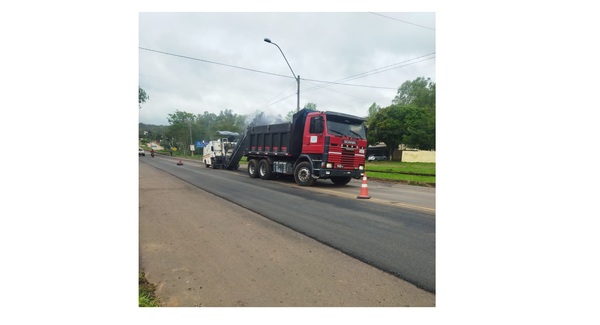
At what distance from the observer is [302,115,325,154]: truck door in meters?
10.1

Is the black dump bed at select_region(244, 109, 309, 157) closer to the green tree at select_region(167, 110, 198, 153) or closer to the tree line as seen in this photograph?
the tree line

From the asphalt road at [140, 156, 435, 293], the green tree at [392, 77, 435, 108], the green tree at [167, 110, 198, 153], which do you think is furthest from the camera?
the green tree at [167, 110, 198, 153]

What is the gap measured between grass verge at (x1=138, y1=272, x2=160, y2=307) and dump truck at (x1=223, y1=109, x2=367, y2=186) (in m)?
7.56

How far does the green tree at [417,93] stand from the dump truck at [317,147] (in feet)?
133

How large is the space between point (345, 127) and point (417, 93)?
150ft

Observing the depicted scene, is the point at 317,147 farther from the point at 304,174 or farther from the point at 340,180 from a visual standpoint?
the point at 340,180

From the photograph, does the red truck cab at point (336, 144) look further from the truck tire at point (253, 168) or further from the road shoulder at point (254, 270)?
the road shoulder at point (254, 270)

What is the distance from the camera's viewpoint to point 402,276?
9.53ft

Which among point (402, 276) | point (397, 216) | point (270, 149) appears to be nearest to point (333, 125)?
point (270, 149)

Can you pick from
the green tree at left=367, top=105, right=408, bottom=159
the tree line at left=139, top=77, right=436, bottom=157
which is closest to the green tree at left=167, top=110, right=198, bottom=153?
the tree line at left=139, top=77, right=436, bottom=157

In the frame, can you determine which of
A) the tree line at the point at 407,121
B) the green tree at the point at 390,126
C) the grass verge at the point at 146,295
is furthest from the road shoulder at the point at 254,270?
the green tree at the point at 390,126

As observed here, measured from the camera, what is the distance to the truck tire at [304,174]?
1054 cm

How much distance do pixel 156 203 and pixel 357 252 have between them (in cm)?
516

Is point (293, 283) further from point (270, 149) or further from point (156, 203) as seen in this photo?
point (270, 149)
